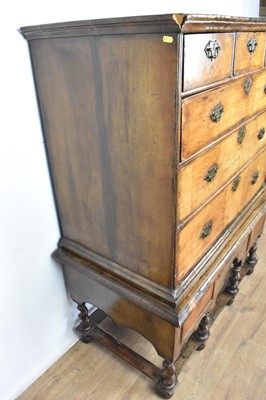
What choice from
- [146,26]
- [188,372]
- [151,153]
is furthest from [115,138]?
[188,372]

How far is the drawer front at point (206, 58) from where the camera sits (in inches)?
28.9

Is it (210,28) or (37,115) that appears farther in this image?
(37,115)

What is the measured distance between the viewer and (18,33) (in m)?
0.95

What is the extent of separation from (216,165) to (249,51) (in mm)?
377

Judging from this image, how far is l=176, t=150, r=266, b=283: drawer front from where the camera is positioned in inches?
39.4

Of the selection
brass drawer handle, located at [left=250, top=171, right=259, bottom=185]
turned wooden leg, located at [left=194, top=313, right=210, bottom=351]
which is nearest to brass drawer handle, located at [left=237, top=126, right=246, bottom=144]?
brass drawer handle, located at [left=250, top=171, right=259, bottom=185]

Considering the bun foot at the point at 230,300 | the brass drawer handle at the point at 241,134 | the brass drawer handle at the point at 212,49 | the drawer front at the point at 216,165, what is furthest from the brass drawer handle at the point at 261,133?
the bun foot at the point at 230,300

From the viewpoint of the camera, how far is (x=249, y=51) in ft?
3.38

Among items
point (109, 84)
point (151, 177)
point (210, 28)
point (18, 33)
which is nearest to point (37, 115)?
point (18, 33)

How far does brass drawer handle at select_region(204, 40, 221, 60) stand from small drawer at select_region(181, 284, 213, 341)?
2.61 ft

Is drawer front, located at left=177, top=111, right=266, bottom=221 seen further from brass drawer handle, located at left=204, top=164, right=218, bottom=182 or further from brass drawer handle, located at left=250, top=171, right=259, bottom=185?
brass drawer handle, located at left=250, top=171, right=259, bottom=185

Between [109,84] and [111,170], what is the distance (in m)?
0.25

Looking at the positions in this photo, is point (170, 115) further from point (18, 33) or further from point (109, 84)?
point (18, 33)

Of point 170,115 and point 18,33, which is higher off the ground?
point 18,33
